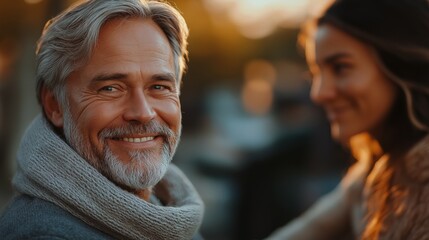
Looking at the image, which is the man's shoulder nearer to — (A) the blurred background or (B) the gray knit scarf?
Answer: (B) the gray knit scarf

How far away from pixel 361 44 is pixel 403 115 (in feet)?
1.36

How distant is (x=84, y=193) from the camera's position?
2451mm

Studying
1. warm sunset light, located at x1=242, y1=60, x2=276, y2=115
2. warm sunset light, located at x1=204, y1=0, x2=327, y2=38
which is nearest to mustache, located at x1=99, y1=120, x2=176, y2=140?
warm sunset light, located at x1=204, y1=0, x2=327, y2=38

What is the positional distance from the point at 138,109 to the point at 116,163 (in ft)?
0.70

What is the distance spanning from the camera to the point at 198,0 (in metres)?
7.84

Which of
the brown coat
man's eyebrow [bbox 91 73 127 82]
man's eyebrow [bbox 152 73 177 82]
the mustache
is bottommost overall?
the brown coat

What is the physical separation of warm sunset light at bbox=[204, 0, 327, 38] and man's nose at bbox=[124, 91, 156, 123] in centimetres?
586

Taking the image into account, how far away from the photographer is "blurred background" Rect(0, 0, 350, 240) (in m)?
7.29

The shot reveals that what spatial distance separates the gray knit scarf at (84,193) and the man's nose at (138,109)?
25 centimetres

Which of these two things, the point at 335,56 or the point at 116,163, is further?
the point at 335,56

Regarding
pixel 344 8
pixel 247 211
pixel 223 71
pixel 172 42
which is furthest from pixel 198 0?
pixel 223 71

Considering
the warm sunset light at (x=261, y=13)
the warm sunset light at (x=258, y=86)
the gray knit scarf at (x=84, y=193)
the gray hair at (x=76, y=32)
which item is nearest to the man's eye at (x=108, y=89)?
the gray hair at (x=76, y=32)

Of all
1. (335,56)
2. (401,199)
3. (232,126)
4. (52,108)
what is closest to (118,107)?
(52,108)

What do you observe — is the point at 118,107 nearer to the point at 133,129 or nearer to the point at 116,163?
the point at 133,129
